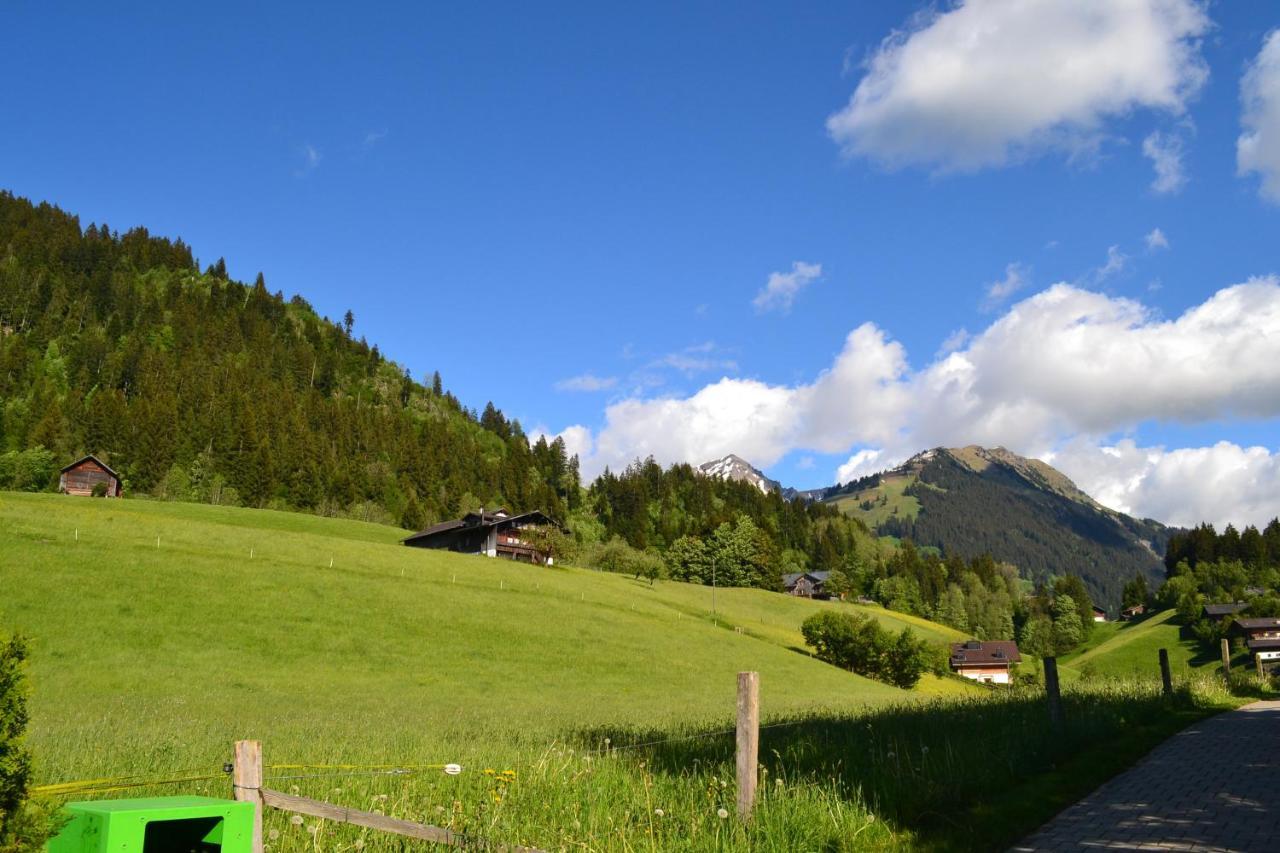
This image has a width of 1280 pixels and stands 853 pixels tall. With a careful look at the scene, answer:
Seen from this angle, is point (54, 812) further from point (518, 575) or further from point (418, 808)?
point (518, 575)

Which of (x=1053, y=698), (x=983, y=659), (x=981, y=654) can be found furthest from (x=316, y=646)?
(x=981, y=654)

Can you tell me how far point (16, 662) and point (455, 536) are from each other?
10763 cm

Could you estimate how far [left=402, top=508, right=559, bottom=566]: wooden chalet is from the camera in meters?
105

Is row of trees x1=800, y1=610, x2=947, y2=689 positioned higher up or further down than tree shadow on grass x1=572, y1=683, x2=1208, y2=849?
further down

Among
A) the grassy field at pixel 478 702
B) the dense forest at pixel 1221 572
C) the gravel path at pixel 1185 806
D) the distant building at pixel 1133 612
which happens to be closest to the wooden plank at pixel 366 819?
the grassy field at pixel 478 702

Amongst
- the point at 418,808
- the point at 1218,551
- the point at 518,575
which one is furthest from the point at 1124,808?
the point at 1218,551

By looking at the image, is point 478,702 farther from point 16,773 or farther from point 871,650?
point 871,650

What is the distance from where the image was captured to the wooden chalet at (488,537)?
10519 cm

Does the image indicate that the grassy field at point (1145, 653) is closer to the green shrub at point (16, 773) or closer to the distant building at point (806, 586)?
the distant building at point (806, 586)

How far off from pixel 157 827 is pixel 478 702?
101ft

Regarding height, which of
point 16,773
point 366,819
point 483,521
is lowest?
point 366,819

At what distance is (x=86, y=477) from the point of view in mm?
104812

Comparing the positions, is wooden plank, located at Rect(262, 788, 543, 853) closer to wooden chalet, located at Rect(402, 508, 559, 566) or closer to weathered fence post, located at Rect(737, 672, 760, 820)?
weathered fence post, located at Rect(737, 672, 760, 820)

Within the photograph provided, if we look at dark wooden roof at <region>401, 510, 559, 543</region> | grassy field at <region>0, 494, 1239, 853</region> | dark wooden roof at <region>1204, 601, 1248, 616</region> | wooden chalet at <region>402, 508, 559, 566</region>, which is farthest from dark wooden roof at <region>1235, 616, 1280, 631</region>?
dark wooden roof at <region>401, 510, 559, 543</region>
